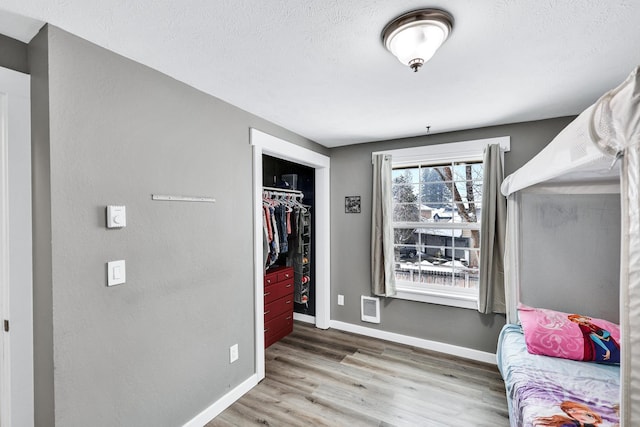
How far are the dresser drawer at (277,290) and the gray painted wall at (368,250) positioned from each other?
56cm

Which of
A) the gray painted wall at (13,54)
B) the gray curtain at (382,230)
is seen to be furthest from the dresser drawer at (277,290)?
the gray painted wall at (13,54)

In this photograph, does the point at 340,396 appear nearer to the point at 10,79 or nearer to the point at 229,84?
the point at 229,84

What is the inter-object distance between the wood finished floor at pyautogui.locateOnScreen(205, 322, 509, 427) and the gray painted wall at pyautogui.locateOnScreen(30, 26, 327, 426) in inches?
16.1

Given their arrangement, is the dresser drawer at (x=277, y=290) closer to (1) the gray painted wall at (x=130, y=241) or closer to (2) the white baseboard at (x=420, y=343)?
(2) the white baseboard at (x=420, y=343)

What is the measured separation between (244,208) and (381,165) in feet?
5.45

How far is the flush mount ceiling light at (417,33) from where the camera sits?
1.25 metres

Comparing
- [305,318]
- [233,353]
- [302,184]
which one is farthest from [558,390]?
[302,184]

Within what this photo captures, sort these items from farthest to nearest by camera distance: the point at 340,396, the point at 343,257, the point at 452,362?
the point at 343,257
the point at 452,362
the point at 340,396

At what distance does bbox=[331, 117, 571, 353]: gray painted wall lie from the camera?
2.74 metres

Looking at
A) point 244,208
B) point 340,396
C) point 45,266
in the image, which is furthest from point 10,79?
point 340,396

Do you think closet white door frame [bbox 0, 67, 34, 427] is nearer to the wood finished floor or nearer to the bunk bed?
the wood finished floor

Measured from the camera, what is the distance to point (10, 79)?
137cm

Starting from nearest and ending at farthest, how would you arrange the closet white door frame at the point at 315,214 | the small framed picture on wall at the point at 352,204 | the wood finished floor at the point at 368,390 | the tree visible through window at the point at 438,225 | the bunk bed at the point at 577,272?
the bunk bed at the point at 577,272 < the wood finished floor at the point at 368,390 < the closet white door frame at the point at 315,214 < the tree visible through window at the point at 438,225 < the small framed picture on wall at the point at 352,204

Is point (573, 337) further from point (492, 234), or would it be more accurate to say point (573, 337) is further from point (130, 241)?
point (130, 241)
